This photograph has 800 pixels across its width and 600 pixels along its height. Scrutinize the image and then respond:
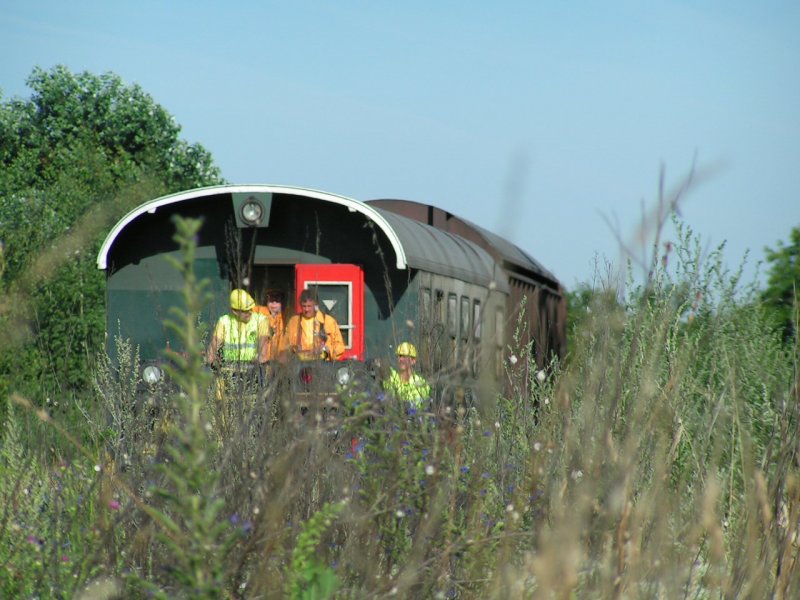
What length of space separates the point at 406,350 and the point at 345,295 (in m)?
6.46

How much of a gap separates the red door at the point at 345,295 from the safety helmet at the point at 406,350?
604 centimetres

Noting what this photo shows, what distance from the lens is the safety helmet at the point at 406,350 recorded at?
428 centimetres

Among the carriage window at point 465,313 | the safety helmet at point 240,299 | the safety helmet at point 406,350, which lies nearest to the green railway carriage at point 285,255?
the carriage window at point 465,313

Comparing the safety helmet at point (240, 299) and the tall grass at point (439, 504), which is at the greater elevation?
the safety helmet at point (240, 299)

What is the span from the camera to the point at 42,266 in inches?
75.3

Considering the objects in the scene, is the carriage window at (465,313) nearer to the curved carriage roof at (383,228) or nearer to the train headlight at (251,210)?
the curved carriage roof at (383,228)

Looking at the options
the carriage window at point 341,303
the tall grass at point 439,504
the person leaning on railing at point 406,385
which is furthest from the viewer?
the carriage window at point 341,303

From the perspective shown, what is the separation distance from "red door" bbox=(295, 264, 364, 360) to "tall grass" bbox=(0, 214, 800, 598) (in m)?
6.53

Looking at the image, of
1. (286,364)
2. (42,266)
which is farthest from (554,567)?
(286,364)

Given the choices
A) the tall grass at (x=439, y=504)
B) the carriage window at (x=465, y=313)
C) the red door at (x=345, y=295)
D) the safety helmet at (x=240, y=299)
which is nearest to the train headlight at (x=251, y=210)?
the red door at (x=345, y=295)

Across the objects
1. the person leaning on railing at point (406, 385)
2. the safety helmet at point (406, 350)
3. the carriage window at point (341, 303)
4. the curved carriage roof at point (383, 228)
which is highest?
the curved carriage roof at point (383, 228)

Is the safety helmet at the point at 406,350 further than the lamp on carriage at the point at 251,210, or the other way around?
the lamp on carriage at the point at 251,210

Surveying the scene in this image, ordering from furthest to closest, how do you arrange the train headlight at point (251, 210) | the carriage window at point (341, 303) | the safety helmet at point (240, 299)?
the train headlight at point (251, 210)
the carriage window at point (341, 303)
the safety helmet at point (240, 299)

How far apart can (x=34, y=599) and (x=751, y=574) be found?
5.80 feet
